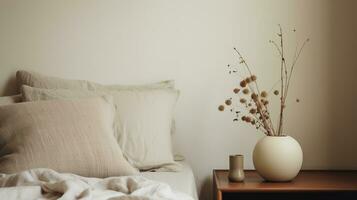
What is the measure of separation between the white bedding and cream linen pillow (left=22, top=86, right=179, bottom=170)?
11 cm

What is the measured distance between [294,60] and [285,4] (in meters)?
0.30

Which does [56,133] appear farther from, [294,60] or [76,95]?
[294,60]

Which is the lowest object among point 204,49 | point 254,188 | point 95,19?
point 254,188

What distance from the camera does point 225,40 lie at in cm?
278

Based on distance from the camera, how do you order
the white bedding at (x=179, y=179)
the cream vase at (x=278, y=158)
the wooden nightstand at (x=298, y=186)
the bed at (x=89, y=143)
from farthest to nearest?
the cream vase at (x=278, y=158), the wooden nightstand at (x=298, y=186), the white bedding at (x=179, y=179), the bed at (x=89, y=143)

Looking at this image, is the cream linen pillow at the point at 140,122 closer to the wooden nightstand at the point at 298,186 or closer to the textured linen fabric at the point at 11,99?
the textured linen fabric at the point at 11,99

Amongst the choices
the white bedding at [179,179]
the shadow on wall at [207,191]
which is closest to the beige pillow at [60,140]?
the white bedding at [179,179]

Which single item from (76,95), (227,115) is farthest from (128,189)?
(227,115)

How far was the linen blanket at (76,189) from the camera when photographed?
4.99 feet

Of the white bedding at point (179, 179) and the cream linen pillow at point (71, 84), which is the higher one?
the cream linen pillow at point (71, 84)

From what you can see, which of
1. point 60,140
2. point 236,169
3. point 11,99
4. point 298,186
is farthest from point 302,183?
point 11,99

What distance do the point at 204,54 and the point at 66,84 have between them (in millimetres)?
746

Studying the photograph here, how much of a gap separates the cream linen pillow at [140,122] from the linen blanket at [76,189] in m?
0.58

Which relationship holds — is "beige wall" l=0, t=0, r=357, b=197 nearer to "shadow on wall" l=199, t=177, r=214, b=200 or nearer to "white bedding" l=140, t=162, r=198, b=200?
"shadow on wall" l=199, t=177, r=214, b=200
